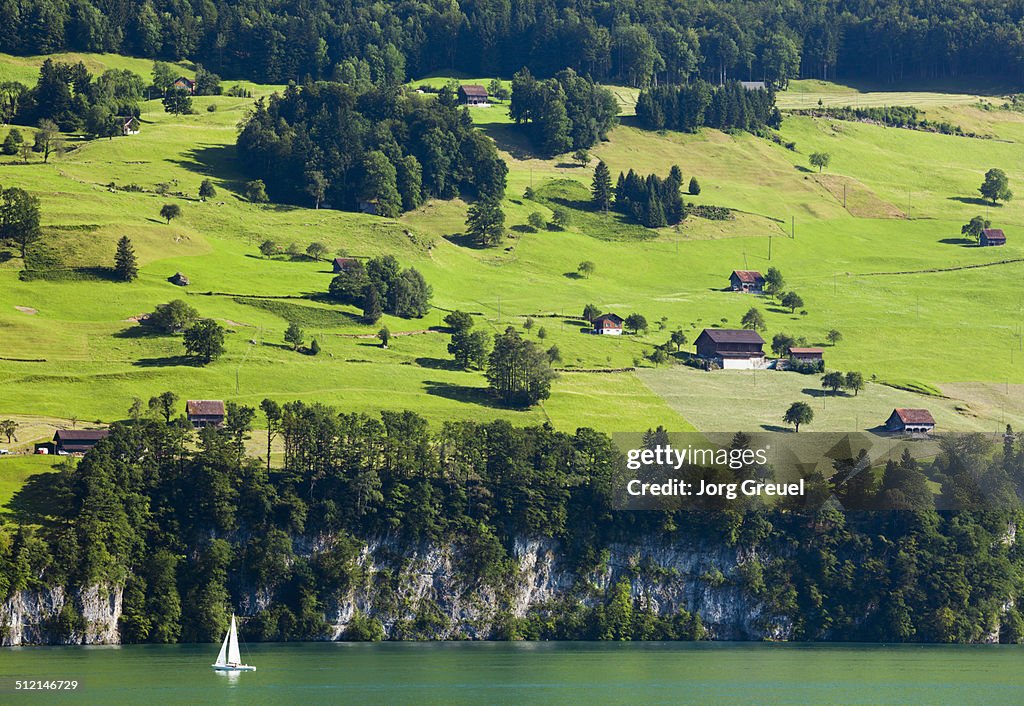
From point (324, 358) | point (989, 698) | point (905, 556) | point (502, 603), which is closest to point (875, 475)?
point (905, 556)

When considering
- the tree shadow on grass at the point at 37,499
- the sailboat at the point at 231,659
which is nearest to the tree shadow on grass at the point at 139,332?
the tree shadow on grass at the point at 37,499

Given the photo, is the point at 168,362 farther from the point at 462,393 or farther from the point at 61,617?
the point at 61,617

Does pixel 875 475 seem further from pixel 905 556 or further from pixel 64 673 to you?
pixel 64 673

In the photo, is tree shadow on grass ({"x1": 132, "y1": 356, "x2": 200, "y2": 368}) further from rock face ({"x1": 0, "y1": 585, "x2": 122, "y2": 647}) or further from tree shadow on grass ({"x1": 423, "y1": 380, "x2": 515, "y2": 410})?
rock face ({"x1": 0, "y1": 585, "x2": 122, "y2": 647})

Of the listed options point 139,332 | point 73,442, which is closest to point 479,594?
point 73,442

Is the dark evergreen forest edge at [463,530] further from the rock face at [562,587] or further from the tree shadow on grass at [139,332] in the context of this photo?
the tree shadow on grass at [139,332]

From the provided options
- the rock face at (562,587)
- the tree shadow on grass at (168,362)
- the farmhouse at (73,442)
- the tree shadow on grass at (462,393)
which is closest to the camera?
the rock face at (562,587)

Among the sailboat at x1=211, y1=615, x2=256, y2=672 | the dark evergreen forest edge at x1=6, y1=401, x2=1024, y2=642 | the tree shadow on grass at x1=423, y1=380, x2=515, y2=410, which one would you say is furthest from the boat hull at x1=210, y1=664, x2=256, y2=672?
the tree shadow on grass at x1=423, y1=380, x2=515, y2=410
